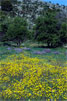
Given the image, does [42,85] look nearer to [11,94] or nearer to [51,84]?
[51,84]

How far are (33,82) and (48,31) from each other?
1035 cm

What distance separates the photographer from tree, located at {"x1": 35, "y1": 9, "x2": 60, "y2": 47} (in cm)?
1349

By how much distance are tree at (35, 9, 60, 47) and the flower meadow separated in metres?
8.41

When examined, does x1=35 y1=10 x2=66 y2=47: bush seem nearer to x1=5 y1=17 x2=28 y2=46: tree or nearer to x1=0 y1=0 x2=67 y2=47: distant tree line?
x1=0 y1=0 x2=67 y2=47: distant tree line

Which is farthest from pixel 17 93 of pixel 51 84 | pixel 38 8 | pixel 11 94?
pixel 38 8

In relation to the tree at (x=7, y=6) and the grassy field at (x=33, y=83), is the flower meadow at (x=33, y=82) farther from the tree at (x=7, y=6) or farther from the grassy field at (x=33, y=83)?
the tree at (x=7, y=6)

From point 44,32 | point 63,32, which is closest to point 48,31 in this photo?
point 44,32

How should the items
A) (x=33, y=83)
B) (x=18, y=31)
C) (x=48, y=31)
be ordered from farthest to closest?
(x=18, y=31)
(x=48, y=31)
(x=33, y=83)

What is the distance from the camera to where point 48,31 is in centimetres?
1381

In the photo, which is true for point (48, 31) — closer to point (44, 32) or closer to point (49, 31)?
point (49, 31)

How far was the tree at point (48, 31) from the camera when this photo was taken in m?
13.5

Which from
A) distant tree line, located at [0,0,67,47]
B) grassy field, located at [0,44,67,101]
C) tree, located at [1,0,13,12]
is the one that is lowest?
grassy field, located at [0,44,67,101]

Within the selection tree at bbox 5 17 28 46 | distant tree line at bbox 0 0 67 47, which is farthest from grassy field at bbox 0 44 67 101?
tree at bbox 5 17 28 46

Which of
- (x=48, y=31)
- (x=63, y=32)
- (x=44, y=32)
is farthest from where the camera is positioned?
(x=48, y=31)
